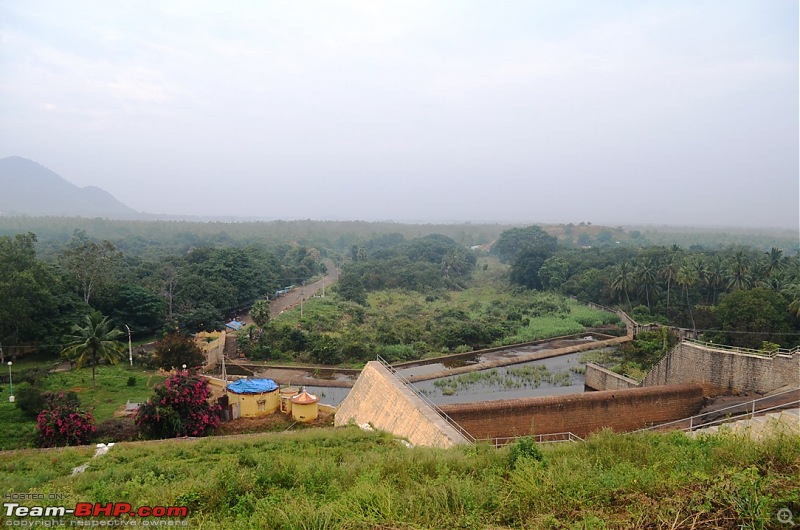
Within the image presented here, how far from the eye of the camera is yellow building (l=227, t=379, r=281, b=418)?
55.9 ft

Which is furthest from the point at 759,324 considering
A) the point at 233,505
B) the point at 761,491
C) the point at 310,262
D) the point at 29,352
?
the point at 310,262

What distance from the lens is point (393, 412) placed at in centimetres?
1340

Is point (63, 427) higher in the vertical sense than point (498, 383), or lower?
higher

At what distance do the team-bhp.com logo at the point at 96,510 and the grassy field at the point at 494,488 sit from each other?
0.45ft

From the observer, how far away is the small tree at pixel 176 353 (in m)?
21.0

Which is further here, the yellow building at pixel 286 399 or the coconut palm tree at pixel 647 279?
the coconut palm tree at pixel 647 279

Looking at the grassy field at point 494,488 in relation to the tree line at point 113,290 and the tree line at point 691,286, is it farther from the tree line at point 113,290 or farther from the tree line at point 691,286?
the tree line at point 691,286

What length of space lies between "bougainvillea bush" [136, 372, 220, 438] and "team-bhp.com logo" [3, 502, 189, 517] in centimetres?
746

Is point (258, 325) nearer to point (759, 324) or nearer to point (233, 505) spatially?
point (233, 505)

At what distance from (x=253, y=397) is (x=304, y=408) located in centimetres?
209

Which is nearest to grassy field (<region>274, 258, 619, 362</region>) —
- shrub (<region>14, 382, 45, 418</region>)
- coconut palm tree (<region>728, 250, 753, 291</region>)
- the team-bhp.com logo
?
coconut palm tree (<region>728, 250, 753, 291</region>)

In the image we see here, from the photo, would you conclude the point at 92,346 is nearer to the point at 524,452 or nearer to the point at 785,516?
the point at 524,452

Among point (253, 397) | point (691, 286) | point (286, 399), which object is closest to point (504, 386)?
point (286, 399)

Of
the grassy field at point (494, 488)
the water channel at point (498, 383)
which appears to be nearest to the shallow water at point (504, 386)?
the water channel at point (498, 383)
